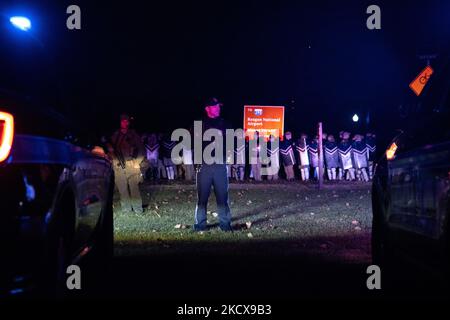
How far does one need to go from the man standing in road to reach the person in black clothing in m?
2.77

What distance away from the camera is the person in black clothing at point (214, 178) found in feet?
36.0

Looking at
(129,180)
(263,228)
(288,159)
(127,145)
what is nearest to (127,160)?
(127,145)

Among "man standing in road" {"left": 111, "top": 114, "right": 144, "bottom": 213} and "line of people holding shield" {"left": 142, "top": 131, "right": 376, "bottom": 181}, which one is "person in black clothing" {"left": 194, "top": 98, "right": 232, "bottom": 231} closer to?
"man standing in road" {"left": 111, "top": 114, "right": 144, "bottom": 213}

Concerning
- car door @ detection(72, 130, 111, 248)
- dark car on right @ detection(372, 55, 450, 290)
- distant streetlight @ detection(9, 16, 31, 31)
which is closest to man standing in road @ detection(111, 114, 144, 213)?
car door @ detection(72, 130, 111, 248)

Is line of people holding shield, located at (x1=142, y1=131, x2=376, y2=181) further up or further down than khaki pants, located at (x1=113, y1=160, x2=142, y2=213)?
further up

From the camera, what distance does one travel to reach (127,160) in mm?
13836

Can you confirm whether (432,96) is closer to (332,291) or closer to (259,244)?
(332,291)

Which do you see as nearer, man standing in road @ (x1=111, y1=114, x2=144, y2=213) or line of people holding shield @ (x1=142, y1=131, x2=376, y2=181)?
man standing in road @ (x1=111, y1=114, x2=144, y2=213)

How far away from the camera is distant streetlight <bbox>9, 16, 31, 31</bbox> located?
4980 millimetres

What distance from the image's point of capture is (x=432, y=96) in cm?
611

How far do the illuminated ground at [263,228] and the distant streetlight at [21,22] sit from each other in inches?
156

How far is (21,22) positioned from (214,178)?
635 cm

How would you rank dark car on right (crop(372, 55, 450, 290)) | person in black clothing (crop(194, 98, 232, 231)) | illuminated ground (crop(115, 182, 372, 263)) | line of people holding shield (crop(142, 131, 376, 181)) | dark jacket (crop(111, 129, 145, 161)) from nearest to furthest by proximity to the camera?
dark car on right (crop(372, 55, 450, 290)) < illuminated ground (crop(115, 182, 372, 263)) < person in black clothing (crop(194, 98, 232, 231)) < dark jacket (crop(111, 129, 145, 161)) < line of people holding shield (crop(142, 131, 376, 181))

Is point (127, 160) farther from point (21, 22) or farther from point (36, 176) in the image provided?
point (36, 176)
